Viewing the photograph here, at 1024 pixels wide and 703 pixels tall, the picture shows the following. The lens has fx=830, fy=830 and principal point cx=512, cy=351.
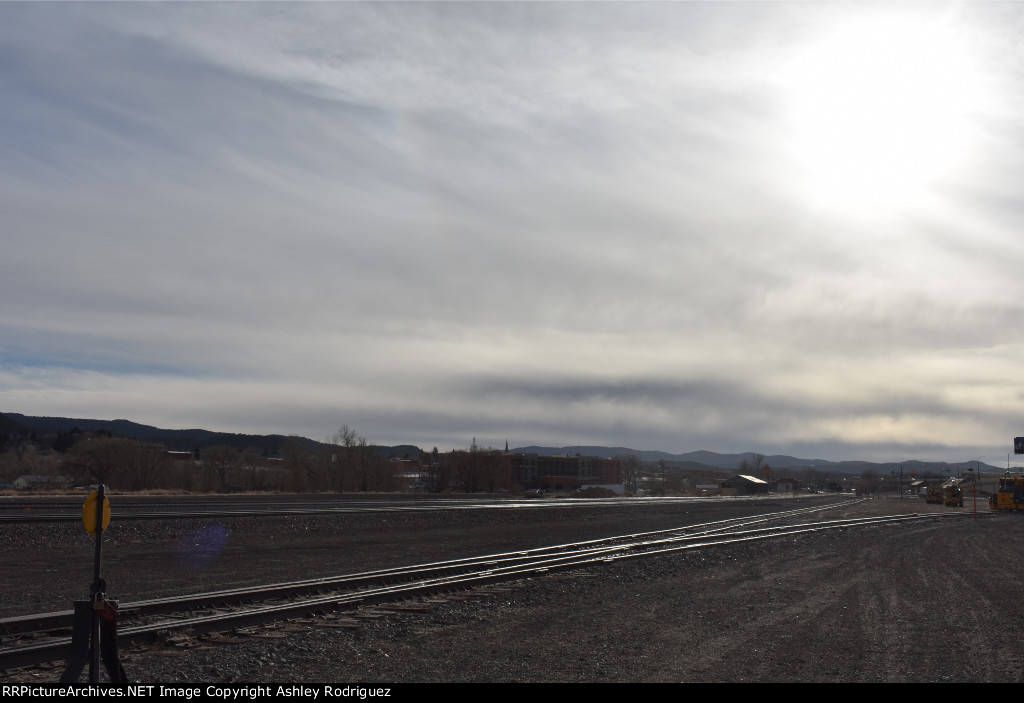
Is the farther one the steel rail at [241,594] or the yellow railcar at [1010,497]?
the yellow railcar at [1010,497]

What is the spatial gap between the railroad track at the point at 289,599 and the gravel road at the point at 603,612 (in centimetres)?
62

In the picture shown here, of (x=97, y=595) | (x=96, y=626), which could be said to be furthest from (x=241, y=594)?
(x=97, y=595)

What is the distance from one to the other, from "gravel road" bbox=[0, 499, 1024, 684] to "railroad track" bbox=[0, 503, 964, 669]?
0.62 metres

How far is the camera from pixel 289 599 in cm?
1502

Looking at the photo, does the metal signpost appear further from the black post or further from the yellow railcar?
the yellow railcar

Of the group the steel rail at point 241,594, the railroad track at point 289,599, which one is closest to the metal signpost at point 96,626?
the railroad track at point 289,599

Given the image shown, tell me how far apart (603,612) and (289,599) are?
5.66 m

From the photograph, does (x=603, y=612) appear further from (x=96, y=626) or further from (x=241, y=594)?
(x=96, y=626)

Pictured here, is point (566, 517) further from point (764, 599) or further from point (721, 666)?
point (721, 666)

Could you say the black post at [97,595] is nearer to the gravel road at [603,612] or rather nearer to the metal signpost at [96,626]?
the metal signpost at [96,626]

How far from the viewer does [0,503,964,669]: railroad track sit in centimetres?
1109

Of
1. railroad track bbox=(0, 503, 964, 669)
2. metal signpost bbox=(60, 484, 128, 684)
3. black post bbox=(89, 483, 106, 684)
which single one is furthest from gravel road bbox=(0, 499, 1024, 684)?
black post bbox=(89, 483, 106, 684)

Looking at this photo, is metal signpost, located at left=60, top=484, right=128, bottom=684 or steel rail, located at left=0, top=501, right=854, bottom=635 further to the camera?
steel rail, located at left=0, top=501, right=854, bottom=635

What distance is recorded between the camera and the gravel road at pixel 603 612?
1013 cm
